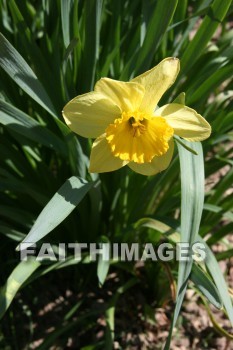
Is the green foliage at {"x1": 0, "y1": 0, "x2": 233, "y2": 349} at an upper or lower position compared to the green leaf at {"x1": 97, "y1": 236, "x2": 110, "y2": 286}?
upper

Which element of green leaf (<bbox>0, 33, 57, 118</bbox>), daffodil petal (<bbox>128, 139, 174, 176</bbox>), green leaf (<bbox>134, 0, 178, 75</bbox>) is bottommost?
daffodil petal (<bbox>128, 139, 174, 176</bbox>)

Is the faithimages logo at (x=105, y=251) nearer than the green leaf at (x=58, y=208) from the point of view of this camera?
No

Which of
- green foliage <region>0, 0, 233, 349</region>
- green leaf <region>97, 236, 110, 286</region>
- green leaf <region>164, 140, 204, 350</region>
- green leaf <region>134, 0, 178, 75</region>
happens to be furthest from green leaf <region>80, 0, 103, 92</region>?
green leaf <region>97, 236, 110, 286</region>

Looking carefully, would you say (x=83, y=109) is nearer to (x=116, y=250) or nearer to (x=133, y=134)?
(x=133, y=134)

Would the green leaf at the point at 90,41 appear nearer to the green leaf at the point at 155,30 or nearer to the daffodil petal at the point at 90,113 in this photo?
the green leaf at the point at 155,30

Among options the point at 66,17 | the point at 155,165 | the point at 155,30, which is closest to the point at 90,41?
the point at 66,17

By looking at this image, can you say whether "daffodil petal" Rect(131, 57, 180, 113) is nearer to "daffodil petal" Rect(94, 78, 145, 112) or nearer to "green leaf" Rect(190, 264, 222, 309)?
"daffodil petal" Rect(94, 78, 145, 112)

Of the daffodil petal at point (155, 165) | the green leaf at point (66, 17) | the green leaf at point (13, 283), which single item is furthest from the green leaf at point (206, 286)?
the green leaf at point (66, 17)
